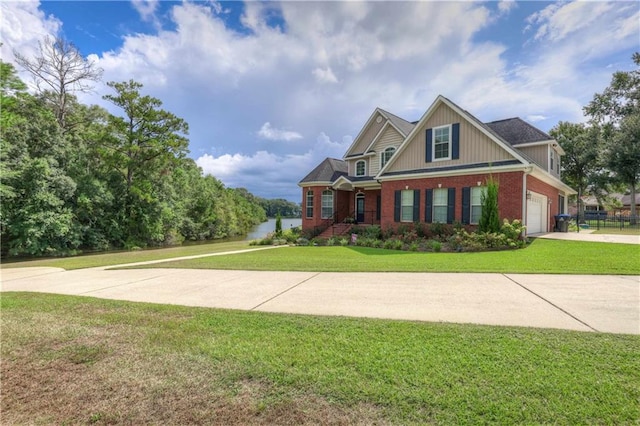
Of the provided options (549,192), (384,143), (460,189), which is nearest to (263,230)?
(384,143)

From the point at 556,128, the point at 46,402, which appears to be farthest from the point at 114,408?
the point at 556,128

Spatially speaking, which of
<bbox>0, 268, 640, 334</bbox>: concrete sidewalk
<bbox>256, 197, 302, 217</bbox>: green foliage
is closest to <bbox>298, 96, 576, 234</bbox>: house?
<bbox>0, 268, 640, 334</bbox>: concrete sidewalk

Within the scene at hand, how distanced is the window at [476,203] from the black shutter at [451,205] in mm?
825

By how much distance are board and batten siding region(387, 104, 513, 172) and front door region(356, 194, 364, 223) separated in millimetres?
4769

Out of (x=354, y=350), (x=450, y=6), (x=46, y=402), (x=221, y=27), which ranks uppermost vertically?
(x=221, y=27)

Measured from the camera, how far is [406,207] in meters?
16.8

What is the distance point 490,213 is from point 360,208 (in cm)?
1024

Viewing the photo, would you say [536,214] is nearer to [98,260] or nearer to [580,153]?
[98,260]

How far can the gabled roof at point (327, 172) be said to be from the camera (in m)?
22.0

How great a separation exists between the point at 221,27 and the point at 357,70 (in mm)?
7171

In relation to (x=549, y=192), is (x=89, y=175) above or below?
above

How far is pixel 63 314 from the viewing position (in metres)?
5.00

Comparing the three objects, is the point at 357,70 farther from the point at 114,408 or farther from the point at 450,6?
the point at 114,408

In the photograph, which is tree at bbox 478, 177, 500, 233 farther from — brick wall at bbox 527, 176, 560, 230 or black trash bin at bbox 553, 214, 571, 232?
black trash bin at bbox 553, 214, 571, 232
